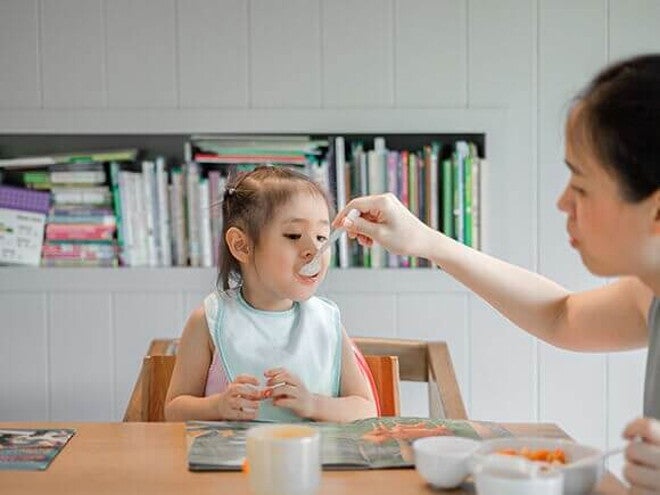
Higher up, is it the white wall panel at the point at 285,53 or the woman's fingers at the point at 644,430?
the white wall panel at the point at 285,53

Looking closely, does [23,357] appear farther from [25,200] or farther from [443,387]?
[443,387]

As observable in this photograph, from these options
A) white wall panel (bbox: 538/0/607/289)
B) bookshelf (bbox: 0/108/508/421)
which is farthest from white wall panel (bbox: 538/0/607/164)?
bookshelf (bbox: 0/108/508/421)

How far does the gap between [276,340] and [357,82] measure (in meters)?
1.33

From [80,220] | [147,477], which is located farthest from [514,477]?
[80,220]

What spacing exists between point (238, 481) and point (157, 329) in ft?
6.14

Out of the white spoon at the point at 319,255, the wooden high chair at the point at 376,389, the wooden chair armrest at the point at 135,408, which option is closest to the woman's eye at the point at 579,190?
the white spoon at the point at 319,255

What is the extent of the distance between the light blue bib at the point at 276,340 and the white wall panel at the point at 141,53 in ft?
4.14

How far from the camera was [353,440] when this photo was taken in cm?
157

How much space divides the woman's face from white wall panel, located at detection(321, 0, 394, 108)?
5.86 ft

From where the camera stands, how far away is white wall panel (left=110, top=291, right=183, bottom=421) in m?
3.22

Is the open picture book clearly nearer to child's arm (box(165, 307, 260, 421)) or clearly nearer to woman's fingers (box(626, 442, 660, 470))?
child's arm (box(165, 307, 260, 421))

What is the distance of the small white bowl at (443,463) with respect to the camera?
1.34 meters

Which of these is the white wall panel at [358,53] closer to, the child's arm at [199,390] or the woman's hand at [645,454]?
the child's arm at [199,390]

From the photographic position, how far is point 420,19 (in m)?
3.17
